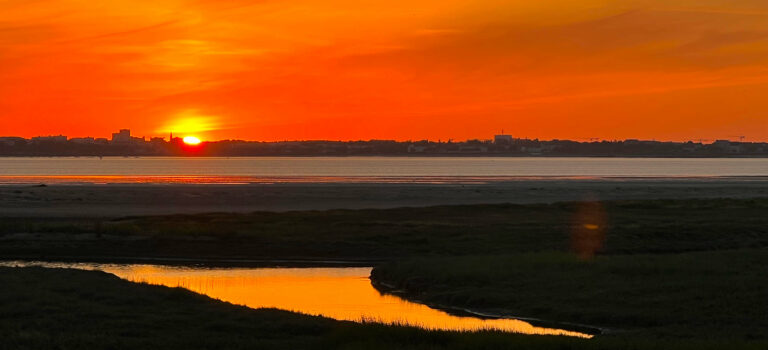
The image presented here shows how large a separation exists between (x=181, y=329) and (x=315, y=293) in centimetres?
1110

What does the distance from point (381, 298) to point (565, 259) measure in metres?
7.17

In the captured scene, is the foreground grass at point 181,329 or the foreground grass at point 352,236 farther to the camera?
the foreground grass at point 352,236

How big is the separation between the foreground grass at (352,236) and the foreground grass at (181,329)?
17683mm

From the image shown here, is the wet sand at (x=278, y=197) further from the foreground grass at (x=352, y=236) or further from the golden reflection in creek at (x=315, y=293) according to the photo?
the golden reflection in creek at (x=315, y=293)

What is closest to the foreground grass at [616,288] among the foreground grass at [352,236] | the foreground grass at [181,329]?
the foreground grass at [181,329]

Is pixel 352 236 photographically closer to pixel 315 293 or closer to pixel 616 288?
pixel 315 293

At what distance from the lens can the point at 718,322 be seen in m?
24.3

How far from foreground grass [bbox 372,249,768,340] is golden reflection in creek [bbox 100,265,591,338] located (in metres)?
1.26

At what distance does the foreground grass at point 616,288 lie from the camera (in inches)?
981

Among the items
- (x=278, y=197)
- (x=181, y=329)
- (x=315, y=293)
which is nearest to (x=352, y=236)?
(x=315, y=293)

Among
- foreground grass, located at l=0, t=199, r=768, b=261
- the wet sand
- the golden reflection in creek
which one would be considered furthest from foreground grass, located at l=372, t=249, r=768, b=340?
the wet sand

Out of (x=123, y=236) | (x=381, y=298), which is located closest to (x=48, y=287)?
(x=381, y=298)

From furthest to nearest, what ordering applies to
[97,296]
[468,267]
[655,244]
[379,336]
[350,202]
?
[350,202]
[655,244]
[468,267]
[97,296]
[379,336]

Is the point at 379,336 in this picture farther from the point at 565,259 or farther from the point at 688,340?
the point at 565,259
